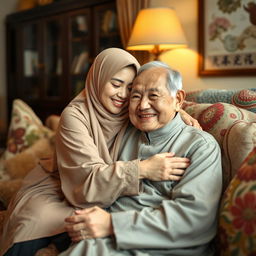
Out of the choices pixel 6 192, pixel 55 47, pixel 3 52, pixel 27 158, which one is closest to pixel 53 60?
pixel 55 47

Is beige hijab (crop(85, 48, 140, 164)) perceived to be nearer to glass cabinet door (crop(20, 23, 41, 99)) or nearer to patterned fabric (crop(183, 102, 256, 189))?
patterned fabric (crop(183, 102, 256, 189))

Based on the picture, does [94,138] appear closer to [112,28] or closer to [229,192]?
[229,192]

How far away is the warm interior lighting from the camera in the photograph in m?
2.55

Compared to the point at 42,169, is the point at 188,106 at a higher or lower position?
higher

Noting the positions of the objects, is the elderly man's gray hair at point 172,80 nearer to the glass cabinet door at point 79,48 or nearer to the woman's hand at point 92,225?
the woman's hand at point 92,225

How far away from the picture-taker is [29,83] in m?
4.60

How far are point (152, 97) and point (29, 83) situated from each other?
364 centimetres

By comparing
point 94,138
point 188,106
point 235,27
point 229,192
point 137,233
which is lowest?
point 137,233

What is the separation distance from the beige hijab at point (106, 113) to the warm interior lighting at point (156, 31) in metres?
1.12

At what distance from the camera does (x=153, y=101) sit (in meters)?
1.29

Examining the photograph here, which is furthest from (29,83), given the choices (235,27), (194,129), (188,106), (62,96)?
(194,129)

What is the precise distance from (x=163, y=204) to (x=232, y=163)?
0.32m

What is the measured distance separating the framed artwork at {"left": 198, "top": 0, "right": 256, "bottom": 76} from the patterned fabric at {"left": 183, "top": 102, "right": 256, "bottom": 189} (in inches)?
49.0

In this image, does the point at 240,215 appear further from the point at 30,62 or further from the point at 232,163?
the point at 30,62
